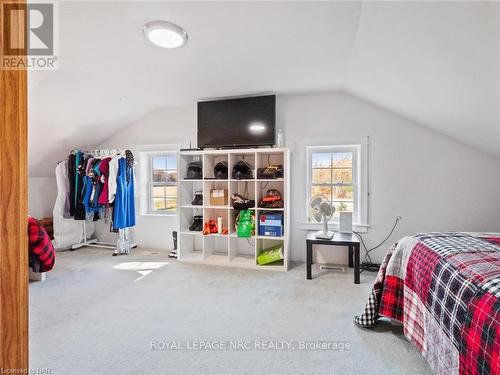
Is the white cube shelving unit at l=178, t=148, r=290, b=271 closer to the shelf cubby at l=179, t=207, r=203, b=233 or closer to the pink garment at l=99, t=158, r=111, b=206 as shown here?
the shelf cubby at l=179, t=207, r=203, b=233

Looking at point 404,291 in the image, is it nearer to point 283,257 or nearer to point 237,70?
point 283,257

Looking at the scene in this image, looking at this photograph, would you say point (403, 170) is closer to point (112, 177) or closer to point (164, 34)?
point (164, 34)

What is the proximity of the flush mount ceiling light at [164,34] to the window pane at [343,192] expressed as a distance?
260 centimetres

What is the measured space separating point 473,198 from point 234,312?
3.13 meters

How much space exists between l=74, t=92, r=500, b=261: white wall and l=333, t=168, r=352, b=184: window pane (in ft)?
0.89

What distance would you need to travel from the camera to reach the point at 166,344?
1764 mm

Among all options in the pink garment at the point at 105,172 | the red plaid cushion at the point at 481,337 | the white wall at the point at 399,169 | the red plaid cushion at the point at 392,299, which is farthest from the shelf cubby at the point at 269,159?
the red plaid cushion at the point at 481,337

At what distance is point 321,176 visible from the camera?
3572mm

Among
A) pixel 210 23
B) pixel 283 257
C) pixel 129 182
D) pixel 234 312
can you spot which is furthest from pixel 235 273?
pixel 210 23

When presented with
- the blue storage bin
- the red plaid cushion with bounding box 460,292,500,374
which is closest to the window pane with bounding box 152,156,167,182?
the blue storage bin

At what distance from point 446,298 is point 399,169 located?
7.57 ft

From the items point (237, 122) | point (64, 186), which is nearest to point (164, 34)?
point (237, 122)

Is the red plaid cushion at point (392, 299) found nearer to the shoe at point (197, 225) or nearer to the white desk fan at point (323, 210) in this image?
the white desk fan at point (323, 210)

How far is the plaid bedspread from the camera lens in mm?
1028
